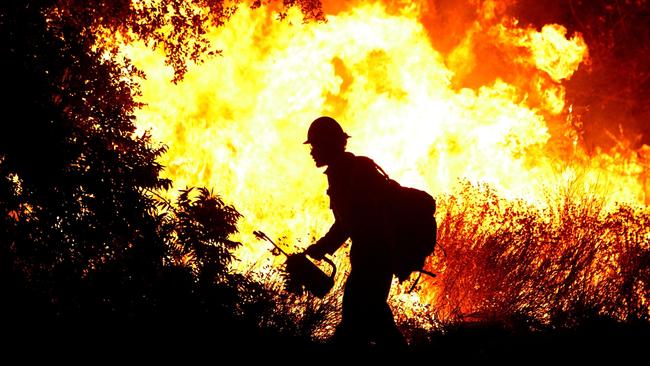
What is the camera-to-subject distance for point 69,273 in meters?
3.72

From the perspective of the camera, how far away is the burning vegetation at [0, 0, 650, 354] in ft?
12.6

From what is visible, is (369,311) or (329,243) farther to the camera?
(329,243)

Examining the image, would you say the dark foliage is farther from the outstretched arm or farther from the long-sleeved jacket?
the long-sleeved jacket

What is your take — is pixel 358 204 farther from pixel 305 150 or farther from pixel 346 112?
pixel 346 112

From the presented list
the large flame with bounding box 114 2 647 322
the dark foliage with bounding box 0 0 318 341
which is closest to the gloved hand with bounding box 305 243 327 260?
the dark foliage with bounding box 0 0 318 341

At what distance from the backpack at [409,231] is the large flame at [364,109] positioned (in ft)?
18.0

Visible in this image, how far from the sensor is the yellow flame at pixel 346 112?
9.15 m

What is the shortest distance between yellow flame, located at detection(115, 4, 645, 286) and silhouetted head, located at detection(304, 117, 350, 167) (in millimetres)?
5331

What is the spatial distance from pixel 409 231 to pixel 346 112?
7631 mm

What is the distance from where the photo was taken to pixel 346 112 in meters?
10.6

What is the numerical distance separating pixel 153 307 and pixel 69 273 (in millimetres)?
777

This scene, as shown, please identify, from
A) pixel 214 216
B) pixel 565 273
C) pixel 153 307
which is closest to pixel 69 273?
pixel 153 307

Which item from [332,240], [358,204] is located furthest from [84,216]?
[358,204]

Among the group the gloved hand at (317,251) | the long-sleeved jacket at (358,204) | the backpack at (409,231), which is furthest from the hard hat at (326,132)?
the gloved hand at (317,251)
